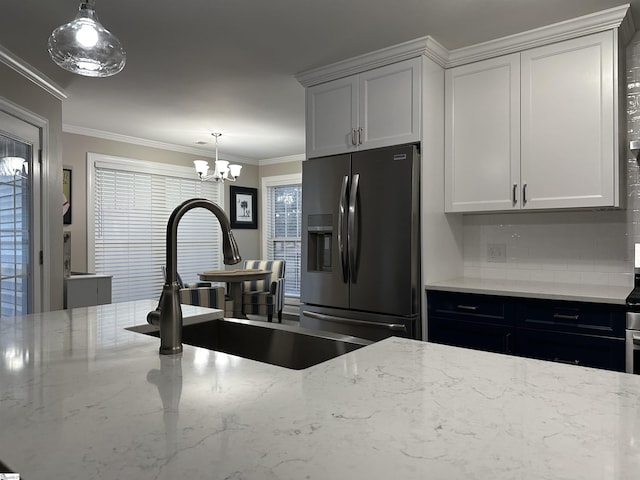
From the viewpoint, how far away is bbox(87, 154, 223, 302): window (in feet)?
17.0

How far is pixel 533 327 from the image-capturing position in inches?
94.4

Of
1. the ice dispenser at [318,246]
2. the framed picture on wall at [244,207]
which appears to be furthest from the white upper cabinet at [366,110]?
the framed picture on wall at [244,207]

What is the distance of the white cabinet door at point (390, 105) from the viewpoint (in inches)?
111

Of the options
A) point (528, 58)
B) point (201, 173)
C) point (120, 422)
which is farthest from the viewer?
point (201, 173)

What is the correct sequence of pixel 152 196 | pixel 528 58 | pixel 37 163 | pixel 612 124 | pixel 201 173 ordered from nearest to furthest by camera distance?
pixel 612 124, pixel 528 58, pixel 37 163, pixel 201 173, pixel 152 196

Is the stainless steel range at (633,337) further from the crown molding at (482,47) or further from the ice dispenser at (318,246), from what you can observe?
A: the ice dispenser at (318,246)

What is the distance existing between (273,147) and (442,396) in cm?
544

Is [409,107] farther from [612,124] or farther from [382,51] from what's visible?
[612,124]

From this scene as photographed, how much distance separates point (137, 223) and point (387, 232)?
150 inches

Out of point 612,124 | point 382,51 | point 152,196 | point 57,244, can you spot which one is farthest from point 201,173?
Result: point 612,124

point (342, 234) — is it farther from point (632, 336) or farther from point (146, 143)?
→ point (146, 143)

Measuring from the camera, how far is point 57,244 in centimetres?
383

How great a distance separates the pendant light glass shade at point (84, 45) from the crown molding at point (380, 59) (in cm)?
186

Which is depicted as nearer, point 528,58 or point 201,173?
point 528,58
